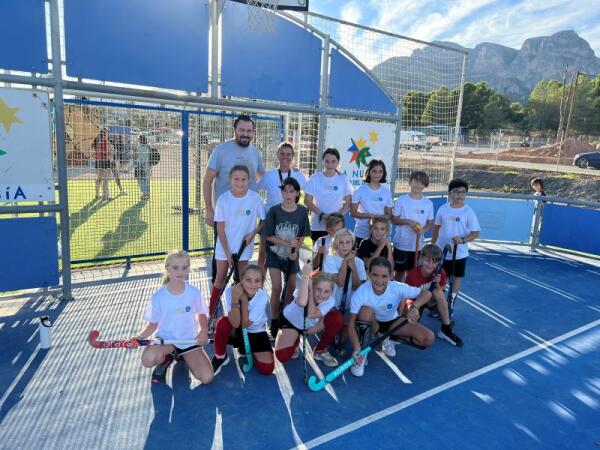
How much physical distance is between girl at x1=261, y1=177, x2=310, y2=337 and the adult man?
0.71 m

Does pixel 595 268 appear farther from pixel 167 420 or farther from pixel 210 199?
pixel 167 420

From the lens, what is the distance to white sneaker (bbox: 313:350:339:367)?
11.8 ft

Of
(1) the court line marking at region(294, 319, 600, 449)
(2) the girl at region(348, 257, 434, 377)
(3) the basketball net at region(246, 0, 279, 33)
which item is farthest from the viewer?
(3) the basketball net at region(246, 0, 279, 33)

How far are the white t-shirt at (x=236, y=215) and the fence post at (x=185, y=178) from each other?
2078 mm

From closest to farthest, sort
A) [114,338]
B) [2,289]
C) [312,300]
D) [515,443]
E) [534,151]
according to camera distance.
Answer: [515,443], [312,300], [114,338], [2,289], [534,151]

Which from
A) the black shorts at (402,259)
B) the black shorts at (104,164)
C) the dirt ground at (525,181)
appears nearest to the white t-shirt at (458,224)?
the black shorts at (402,259)

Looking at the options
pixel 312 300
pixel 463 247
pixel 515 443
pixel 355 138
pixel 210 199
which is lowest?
pixel 515 443

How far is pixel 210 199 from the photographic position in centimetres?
435

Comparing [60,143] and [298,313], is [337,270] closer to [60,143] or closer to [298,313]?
[298,313]

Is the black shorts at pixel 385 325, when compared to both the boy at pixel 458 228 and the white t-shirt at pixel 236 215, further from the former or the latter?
the white t-shirt at pixel 236 215

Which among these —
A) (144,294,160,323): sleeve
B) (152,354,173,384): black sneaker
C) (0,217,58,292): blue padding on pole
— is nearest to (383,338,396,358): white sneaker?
(152,354,173,384): black sneaker

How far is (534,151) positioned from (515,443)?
35813mm

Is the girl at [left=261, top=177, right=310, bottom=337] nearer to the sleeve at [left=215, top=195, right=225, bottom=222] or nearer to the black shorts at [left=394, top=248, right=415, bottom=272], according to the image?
the sleeve at [left=215, top=195, right=225, bottom=222]

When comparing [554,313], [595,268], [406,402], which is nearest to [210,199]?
[406,402]
